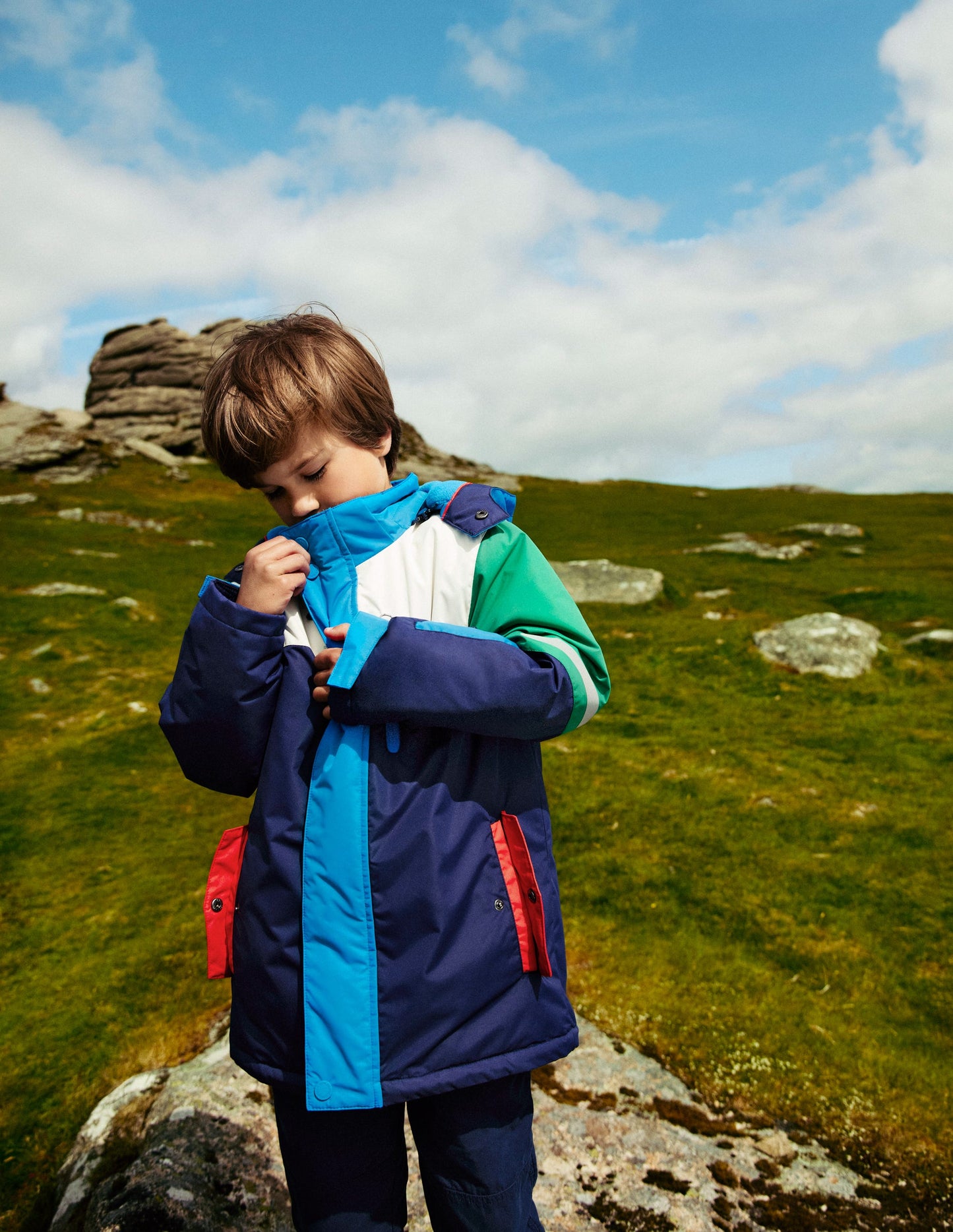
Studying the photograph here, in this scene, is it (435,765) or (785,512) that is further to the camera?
(785,512)

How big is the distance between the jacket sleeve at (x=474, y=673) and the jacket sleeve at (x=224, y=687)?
26cm

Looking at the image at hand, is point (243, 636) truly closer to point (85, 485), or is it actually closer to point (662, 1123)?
point (662, 1123)

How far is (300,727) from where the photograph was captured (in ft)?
7.60

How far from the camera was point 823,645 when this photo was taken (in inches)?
412

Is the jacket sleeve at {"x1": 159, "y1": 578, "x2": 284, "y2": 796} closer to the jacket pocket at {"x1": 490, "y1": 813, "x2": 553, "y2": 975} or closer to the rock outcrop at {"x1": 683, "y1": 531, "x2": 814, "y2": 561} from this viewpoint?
the jacket pocket at {"x1": 490, "y1": 813, "x2": 553, "y2": 975}

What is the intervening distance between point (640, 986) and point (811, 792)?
3.26 m

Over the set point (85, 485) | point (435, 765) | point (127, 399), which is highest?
point (127, 399)

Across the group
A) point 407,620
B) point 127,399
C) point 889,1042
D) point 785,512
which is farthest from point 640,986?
point 127,399

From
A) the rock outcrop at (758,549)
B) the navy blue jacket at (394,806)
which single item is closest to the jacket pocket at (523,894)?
the navy blue jacket at (394,806)

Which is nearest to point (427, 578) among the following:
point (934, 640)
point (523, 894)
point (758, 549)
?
point (523, 894)

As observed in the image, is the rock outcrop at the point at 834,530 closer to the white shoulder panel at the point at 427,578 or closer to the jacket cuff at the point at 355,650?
the white shoulder panel at the point at 427,578

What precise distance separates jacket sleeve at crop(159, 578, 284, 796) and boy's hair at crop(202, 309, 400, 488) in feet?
1.46

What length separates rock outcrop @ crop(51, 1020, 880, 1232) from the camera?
3078 mm

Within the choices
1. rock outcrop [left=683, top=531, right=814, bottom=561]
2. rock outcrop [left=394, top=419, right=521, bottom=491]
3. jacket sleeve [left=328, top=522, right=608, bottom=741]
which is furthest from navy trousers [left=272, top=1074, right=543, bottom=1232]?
rock outcrop [left=394, top=419, right=521, bottom=491]
